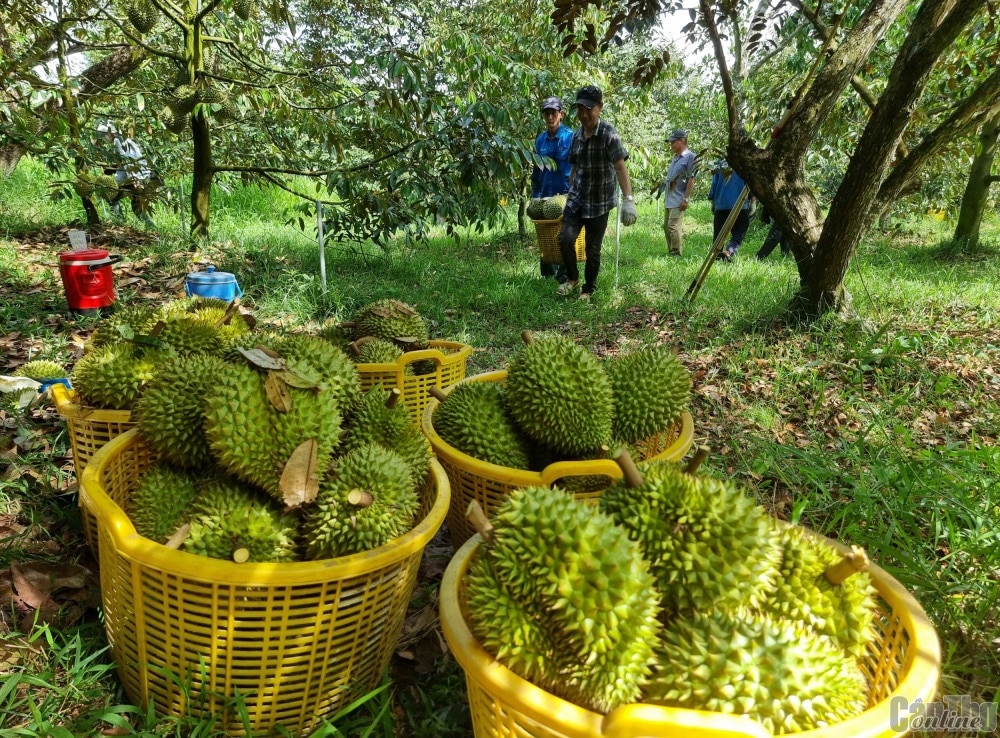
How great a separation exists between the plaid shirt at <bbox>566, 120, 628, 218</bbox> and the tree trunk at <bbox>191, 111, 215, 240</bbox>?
319 cm

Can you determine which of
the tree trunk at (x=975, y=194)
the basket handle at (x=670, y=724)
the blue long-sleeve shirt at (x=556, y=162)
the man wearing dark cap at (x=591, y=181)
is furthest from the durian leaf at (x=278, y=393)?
the tree trunk at (x=975, y=194)

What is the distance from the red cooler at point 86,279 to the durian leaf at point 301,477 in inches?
121

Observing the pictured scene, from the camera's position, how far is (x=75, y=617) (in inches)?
66.7

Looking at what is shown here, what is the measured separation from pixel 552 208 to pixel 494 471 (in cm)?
469

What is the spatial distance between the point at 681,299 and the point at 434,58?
130 inches

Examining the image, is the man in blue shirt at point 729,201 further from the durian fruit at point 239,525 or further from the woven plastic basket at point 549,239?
the durian fruit at point 239,525

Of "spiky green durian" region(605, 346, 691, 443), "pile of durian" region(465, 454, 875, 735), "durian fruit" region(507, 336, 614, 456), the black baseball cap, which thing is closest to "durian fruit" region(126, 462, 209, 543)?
"pile of durian" region(465, 454, 875, 735)

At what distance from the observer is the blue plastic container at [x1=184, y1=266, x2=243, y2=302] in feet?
11.6

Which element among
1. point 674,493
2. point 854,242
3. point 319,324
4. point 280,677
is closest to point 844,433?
point 854,242

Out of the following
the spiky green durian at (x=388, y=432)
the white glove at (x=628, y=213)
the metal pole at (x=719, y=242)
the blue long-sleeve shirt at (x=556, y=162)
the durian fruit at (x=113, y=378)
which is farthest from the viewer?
the blue long-sleeve shirt at (x=556, y=162)

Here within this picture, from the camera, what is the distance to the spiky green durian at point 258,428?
1446mm

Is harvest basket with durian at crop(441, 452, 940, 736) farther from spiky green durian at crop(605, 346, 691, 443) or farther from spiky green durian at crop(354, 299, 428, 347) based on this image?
spiky green durian at crop(354, 299, 428, 347)

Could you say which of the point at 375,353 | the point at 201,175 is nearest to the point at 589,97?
the point at 201,175

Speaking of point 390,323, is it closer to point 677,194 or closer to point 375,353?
point 375,353
